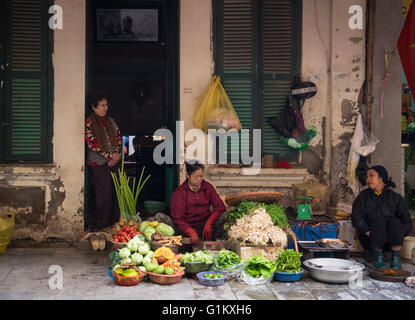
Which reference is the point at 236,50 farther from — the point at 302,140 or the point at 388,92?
the point at 388,92

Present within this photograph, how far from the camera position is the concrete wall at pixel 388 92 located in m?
8.11

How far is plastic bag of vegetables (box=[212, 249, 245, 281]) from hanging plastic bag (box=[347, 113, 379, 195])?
2559 mm

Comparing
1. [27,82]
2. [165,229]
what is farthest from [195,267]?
[27,82]

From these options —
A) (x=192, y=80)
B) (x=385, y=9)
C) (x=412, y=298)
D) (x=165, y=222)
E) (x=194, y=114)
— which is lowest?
(x=412, y=298)

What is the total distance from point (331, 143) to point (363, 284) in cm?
251

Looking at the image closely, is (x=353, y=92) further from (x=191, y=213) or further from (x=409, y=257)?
(x=191, y=213)

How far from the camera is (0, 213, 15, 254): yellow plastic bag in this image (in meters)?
7.34

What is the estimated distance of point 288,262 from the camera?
639 centimetres

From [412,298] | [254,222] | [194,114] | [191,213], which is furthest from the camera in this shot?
[194,114]

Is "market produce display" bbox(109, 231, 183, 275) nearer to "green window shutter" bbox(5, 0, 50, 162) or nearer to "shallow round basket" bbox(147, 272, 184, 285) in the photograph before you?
"shallow round basket" bbox(147, 272, 184, 285)

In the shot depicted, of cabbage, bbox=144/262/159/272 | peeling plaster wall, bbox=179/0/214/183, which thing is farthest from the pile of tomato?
peeling plaster wall, bbox=179/0/214/183
